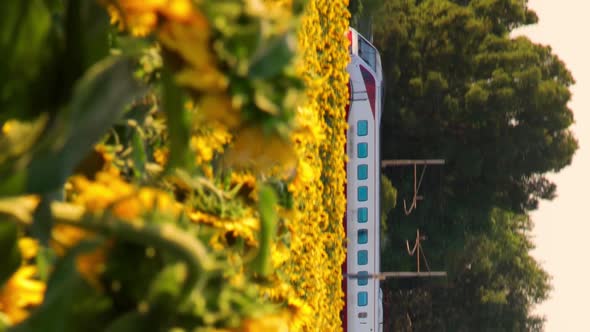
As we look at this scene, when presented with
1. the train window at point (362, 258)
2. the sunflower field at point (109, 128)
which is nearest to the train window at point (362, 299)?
the train window at point (362, 258)

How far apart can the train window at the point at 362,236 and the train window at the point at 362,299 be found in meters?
0.57

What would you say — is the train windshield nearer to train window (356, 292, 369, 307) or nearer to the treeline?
train window (356, 292, 369, 307)

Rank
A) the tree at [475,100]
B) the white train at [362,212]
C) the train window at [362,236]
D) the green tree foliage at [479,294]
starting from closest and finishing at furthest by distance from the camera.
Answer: the white train at [362,212], the train window at [362,236], the tree at [475,100], the green tree foliage at [479,294]

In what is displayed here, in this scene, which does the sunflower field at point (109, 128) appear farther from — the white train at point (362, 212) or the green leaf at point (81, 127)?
the white train at point (362, 212)

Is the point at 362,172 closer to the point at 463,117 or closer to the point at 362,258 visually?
the point at 362,258

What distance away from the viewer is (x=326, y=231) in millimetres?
8992

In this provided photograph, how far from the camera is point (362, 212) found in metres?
14.5

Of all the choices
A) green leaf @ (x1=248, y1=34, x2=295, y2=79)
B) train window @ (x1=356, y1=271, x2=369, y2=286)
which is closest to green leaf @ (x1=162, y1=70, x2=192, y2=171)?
green leaf @ (x1=248, y1=34, x2=295, y2=79)

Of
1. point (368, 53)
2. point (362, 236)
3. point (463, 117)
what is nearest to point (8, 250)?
point (362, 236)

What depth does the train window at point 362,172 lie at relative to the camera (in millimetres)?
14695

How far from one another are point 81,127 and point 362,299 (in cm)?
1332

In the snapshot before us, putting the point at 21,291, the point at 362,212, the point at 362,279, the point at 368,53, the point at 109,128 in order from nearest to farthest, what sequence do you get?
the point at 109,128 → the point at 21,291 → the point at 362,279 → the point at 362,212 → the point at 368,53

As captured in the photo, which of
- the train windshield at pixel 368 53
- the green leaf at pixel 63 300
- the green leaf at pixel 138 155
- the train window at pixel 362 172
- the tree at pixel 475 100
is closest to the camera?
the green leaf at pixel 63 300

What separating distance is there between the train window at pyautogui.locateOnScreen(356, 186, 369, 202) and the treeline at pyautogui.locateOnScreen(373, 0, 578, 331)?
9.73 meters
